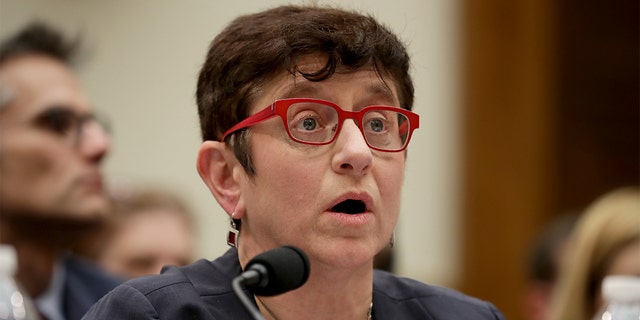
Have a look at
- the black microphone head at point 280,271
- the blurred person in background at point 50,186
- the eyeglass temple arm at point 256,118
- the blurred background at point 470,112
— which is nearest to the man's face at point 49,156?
the blurred person in background at point 50,186

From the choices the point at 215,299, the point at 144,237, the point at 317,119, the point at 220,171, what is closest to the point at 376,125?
the point at 317,119

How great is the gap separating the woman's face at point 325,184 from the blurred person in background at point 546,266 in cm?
211

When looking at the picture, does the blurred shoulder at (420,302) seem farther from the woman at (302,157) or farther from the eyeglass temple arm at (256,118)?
the eyeglass temple arm at (256,118)

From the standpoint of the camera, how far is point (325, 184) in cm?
185

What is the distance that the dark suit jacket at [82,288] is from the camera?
133 inches

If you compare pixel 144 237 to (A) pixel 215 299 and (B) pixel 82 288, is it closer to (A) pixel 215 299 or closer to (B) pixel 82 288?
(B) pixel 82 288

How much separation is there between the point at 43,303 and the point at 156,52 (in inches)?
74.7

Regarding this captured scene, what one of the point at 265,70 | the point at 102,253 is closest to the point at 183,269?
the point at 265,70

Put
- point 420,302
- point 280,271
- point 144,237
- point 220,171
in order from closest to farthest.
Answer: point 280,271, point 220,171, point 420,302, point 144,237

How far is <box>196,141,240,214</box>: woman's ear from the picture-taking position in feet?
6.51

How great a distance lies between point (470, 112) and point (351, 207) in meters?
3.58

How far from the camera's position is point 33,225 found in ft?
11.6

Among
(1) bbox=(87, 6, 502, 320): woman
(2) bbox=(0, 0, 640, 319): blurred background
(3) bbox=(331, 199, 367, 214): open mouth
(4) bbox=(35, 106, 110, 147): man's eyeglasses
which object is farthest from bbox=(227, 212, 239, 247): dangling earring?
(2) bbox=(0, 0, 640, 319): blurred background

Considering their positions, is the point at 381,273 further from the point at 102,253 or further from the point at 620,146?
the point at 620,146
